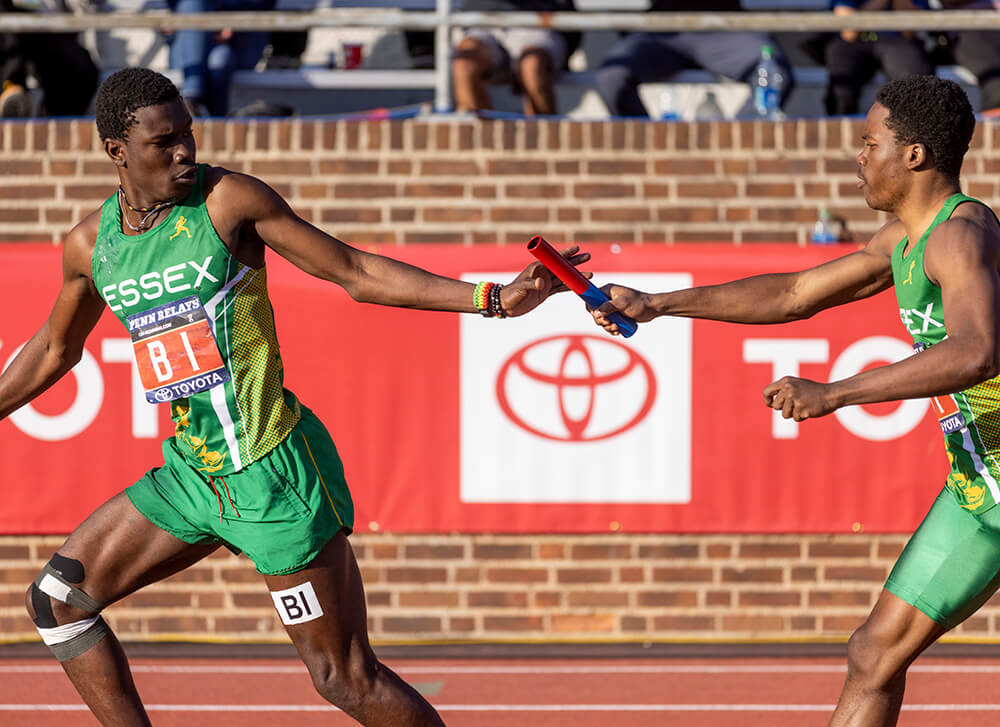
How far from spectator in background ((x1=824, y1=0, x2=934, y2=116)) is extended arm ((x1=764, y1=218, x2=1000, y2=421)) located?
4939 mm

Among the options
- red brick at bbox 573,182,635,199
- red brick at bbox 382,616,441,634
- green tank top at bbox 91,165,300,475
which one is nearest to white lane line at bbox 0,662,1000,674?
red brick at bbox 382,616,441,634

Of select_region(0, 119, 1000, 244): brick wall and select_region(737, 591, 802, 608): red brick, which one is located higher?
select_region(0, 119, 1000, 244): brick wall

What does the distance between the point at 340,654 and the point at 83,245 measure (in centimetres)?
146

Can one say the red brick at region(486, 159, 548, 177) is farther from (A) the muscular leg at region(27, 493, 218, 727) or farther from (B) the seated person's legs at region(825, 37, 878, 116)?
(A) the muscular leg at region(27, 493, 218, 727)

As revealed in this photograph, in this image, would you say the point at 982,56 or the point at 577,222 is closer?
the point at 577,222

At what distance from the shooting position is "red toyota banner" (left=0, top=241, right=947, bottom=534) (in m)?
6.73

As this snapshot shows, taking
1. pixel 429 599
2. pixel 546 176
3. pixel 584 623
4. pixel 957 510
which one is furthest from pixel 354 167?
pixel 957 510

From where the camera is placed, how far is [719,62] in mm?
8258

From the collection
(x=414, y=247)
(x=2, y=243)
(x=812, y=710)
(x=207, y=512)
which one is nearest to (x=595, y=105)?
(x=414, y=247)

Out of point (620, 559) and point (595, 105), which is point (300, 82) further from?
point (620, 559)

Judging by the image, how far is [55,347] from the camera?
429 cm

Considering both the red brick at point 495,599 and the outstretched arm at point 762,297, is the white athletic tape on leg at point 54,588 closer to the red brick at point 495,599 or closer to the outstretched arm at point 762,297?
the outstretched arm at point 762,297

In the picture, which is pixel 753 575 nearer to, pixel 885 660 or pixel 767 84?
pixel 767 84

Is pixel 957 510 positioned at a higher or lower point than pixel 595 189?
lower
